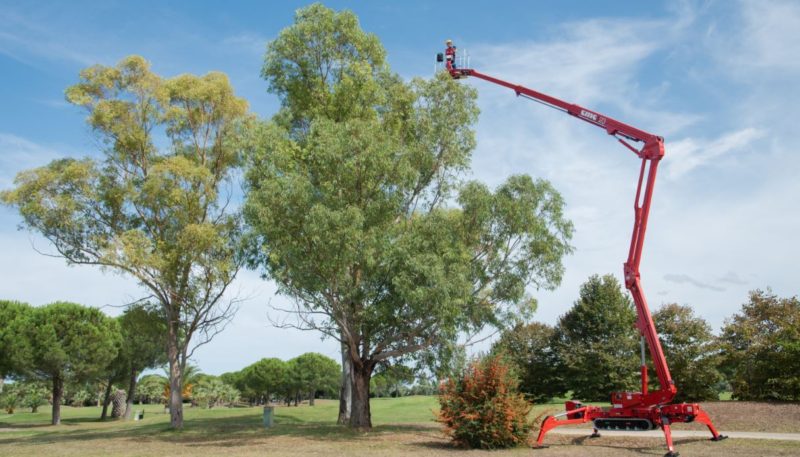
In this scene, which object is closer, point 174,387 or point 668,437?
point 668,437

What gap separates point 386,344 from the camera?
21734mm

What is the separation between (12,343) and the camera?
38.8 meters

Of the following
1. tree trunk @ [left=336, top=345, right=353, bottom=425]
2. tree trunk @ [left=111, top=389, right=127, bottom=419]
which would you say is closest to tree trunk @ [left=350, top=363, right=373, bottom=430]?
tree trunk @ [left=336, top=345, right=353, bottom=425]

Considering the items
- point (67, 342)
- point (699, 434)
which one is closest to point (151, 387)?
point (67, 342)

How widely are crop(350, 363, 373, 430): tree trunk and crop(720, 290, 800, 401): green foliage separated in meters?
17.2

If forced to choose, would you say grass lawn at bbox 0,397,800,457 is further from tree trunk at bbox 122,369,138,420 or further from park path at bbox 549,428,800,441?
tree trunk at bbox 122,369,138,420

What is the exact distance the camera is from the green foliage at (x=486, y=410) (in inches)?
664

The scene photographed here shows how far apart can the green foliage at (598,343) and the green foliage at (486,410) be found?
2241cm

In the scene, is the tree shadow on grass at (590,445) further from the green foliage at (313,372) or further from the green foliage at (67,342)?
the green foliage at (313,372)

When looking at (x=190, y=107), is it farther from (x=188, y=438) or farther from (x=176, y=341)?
(x=188, y=438)

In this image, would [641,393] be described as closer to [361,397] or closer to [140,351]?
[361,397]

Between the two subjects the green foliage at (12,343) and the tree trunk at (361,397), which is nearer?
the tree trunk at (361,397)

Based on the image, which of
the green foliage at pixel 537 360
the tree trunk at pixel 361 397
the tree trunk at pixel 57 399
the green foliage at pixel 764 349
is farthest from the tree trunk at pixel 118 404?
the green foliage at pixel 764 349

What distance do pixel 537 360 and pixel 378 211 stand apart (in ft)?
86.0
